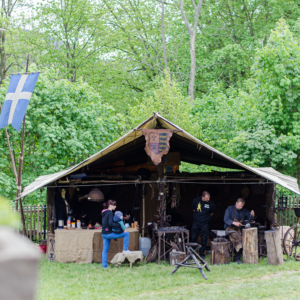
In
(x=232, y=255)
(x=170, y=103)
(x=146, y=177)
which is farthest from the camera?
(x=170, y=103)

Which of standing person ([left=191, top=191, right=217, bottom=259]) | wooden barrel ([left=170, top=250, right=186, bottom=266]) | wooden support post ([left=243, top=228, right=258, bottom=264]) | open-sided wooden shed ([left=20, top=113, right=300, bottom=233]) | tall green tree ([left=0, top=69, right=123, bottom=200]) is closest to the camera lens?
wooden barrel ([left=170, top=250, right=186, bottom=266])

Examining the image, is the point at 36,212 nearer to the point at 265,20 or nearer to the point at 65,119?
the point at 65,119

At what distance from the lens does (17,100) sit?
29.4 feet

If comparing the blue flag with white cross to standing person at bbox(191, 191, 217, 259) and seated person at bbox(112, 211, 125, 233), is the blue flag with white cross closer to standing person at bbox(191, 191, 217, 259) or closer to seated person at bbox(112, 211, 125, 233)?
seated person at bbox(112, 211, 125, 233)

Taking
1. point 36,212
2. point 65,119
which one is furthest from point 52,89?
point 36,212

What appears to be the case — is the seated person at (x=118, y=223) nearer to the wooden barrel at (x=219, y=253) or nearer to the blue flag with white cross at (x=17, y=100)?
the wooden barrel at (x=219, y=253)

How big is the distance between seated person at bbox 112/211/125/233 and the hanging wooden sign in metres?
1.29

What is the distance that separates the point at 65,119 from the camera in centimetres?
1329

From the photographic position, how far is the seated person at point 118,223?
7.54 metres

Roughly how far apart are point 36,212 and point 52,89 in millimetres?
3981

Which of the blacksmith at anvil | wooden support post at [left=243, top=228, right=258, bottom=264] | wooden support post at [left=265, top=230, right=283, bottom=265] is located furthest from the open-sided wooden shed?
wooden support post at [left=265, top=230, right=283, bottom=265]

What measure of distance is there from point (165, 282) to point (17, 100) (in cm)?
513

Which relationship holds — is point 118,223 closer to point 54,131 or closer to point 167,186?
point 167,186

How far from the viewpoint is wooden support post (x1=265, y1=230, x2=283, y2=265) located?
7754 millimetres
